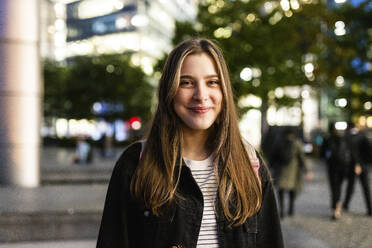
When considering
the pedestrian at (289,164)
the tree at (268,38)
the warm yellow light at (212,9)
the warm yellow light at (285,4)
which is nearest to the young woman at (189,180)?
the pedestrian at (289,164)

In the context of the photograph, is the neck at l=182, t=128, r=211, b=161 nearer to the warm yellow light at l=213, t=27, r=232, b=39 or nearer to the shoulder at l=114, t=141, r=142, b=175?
the shoulder at l=114, t=141, r=142, b=175

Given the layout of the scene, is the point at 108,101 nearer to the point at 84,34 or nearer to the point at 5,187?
the point at 5,187

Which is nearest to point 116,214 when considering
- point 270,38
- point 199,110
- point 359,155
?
point 199,110

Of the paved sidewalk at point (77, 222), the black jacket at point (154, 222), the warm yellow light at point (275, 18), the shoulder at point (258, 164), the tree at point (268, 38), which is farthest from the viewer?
the warm yellow light at point (275, 18)

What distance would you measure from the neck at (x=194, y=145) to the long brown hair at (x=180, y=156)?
0.04 metres

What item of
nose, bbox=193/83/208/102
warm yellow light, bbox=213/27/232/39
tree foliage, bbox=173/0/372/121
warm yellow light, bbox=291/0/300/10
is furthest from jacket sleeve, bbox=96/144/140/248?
warm yellow light, bbox=291/0/300/10

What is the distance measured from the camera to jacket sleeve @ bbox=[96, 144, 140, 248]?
190 cm

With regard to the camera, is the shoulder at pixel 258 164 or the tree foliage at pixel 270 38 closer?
the shoulder at pixel 258 164

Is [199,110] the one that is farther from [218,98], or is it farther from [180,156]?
[180,156]

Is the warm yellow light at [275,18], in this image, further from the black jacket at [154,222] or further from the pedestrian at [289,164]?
the black jacket at [154,222]

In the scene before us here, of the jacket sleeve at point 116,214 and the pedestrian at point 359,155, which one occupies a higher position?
the jacket sleeve at point 116,214

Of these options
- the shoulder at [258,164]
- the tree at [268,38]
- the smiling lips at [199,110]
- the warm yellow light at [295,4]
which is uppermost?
the warm yellow light at [295,4]

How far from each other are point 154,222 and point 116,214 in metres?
0.17

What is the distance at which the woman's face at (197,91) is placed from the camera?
1924 millimetres
